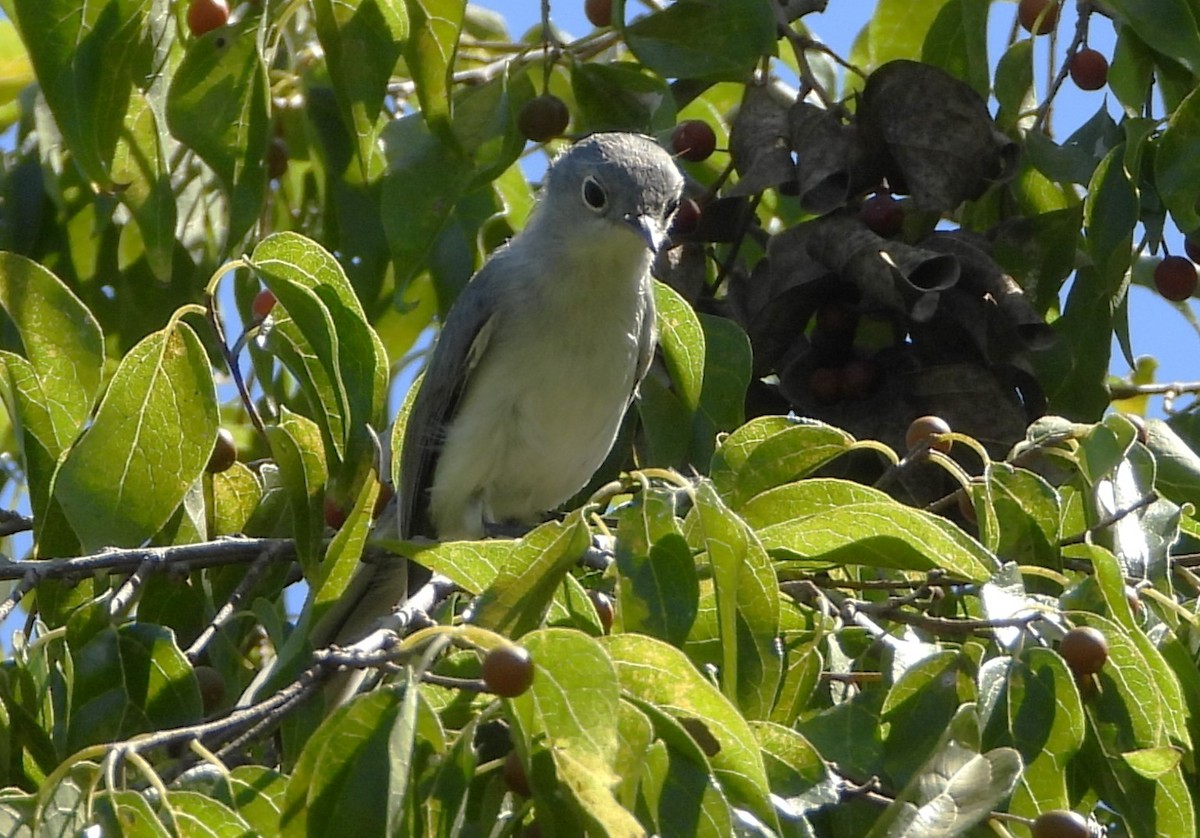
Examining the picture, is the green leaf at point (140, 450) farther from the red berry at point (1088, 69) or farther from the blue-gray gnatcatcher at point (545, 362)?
the red berry at point (1088, 69)

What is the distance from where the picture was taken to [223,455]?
3.47 m

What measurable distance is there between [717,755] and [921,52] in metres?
2.83

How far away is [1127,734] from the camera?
2408 millimetres

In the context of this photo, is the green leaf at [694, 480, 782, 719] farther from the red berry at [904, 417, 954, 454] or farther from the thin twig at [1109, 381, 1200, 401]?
the thin twig at [1109, 381, 1200, 401]

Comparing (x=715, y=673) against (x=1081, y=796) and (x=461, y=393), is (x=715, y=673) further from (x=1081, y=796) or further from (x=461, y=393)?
(x=461, y=393)

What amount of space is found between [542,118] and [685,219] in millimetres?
536

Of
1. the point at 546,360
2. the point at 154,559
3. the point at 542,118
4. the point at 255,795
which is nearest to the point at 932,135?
the point at 542,118

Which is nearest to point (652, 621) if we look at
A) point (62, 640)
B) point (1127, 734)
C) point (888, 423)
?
point (1127, 734)

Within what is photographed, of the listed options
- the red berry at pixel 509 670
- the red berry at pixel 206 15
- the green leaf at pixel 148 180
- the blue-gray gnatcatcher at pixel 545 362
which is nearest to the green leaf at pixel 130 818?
the red berry at pixel 509 670

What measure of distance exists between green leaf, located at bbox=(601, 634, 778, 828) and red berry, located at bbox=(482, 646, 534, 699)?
0.44 ft

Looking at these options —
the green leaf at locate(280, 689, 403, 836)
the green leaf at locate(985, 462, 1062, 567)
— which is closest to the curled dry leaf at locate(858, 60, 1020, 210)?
the green leaf at locate(985, 462, 1062, 567)

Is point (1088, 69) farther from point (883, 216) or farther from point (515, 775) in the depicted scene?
point (515, 775)

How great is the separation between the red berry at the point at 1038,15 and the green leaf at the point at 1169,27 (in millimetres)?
414

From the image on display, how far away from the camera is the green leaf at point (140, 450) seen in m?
2.66
